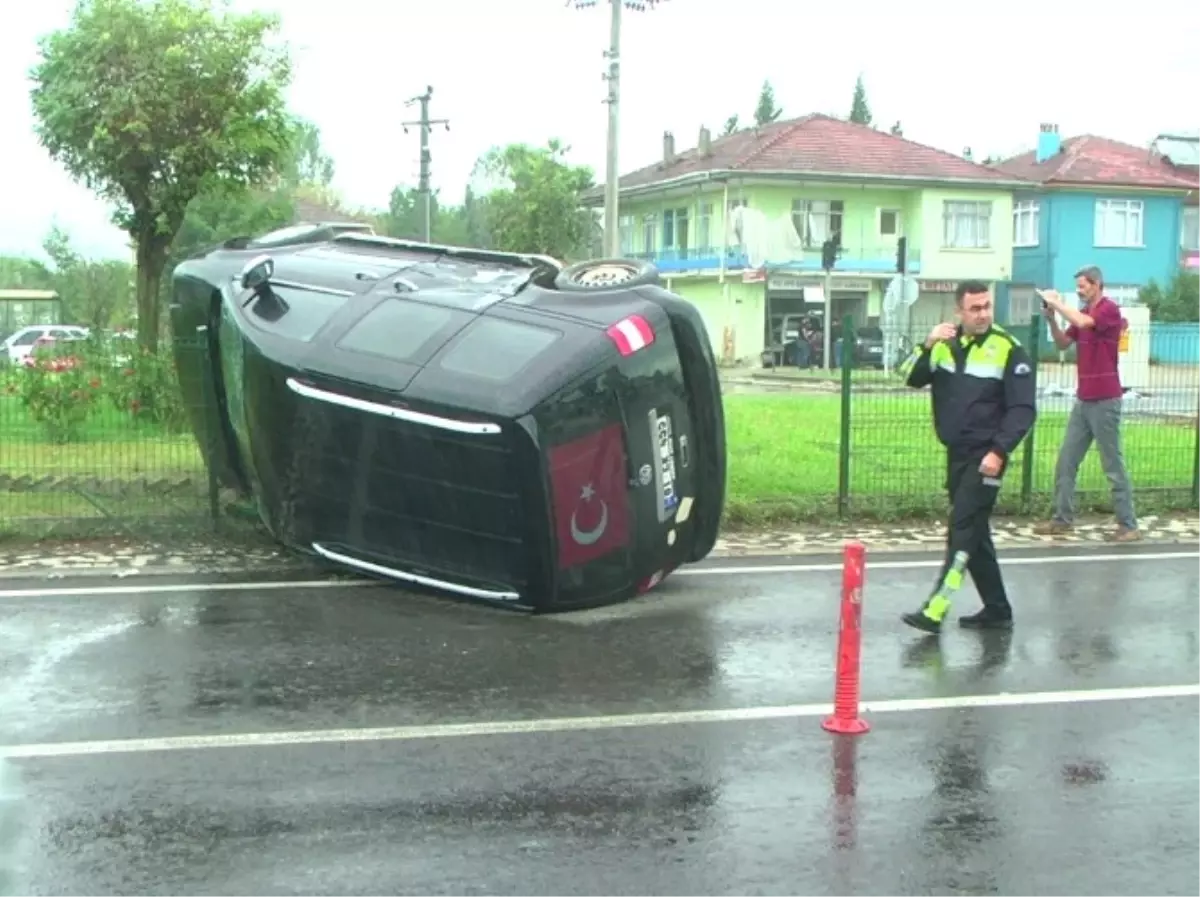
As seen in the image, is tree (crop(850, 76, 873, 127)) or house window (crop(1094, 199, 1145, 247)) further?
tree (crop(850, 76, 873, 127))

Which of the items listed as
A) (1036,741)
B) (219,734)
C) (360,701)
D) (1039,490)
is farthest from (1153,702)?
(1039,490)

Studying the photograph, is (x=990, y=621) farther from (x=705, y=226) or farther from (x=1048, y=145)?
(x=1048, y=145)

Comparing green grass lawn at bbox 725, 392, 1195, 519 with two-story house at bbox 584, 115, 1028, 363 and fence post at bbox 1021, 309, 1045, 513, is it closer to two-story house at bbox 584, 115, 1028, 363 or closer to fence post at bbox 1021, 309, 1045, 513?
fence post at bbox 1021, 309, 1045, 513

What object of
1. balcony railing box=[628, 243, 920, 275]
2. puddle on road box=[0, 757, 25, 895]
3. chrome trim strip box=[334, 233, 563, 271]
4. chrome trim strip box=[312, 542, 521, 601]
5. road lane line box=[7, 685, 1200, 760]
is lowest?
puddle on road box=[0, 757, 25, 895]

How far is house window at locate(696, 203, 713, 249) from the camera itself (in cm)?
4950

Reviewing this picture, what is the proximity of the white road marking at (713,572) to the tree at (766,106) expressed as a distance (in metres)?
92.7

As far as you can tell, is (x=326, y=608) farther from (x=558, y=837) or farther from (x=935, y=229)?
(x=935, y=229)

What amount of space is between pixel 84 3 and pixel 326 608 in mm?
15751

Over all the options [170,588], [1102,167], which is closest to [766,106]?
[1102,167]

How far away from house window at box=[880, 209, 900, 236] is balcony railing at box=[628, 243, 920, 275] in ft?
1.93

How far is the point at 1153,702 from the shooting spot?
630 cm

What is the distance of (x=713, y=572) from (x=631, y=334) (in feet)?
7.80

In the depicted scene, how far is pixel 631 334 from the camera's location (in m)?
7.63

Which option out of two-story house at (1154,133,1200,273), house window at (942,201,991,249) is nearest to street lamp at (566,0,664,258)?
house window at (942,201,991,249)
